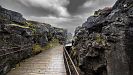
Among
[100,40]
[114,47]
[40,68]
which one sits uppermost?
[100,40]

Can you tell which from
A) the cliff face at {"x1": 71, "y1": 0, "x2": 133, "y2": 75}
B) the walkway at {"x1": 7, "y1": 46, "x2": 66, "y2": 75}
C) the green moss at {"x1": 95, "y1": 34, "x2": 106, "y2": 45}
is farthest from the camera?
the green moss at {"x1": 95, "y1": 34, "x2": 106, "y2": 45}

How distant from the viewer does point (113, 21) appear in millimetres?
12148

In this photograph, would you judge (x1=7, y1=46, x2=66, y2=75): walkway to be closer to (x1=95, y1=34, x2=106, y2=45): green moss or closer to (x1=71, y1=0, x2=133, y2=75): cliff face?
(x1=71, y1=0, x2=133, y2=75): cliff face

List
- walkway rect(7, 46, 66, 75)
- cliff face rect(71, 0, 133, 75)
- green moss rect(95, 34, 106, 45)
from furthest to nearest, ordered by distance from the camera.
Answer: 1. green moss rect(95, 34, 106, 45)
2. cliff face rect(71, 0, 133, 75)
3. walkway rect(7, 46, 66, 75)

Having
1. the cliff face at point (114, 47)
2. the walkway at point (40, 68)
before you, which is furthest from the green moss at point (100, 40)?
the walkway at point (40, 68)

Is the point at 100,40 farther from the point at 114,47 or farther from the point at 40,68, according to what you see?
the point at 40,68

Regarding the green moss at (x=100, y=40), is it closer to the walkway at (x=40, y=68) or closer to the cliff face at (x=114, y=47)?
the cliff face at (x=114, y=47)

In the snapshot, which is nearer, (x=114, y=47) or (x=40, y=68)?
(x=40, y=68)

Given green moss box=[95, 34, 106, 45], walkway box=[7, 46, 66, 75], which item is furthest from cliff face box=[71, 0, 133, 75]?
walkway box=[7, 46, 66, 75]

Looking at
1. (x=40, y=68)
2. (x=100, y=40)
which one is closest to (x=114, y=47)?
(x=100, y=40)

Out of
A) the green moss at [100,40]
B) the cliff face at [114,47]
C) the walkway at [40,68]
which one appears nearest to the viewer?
the walkway at [40,68]

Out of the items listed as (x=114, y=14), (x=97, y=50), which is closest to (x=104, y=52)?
(x=97, y=50)

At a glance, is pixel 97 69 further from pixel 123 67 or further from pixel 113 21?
pixel 113 21

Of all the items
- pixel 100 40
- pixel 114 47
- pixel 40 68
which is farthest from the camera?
pixel 100 40
